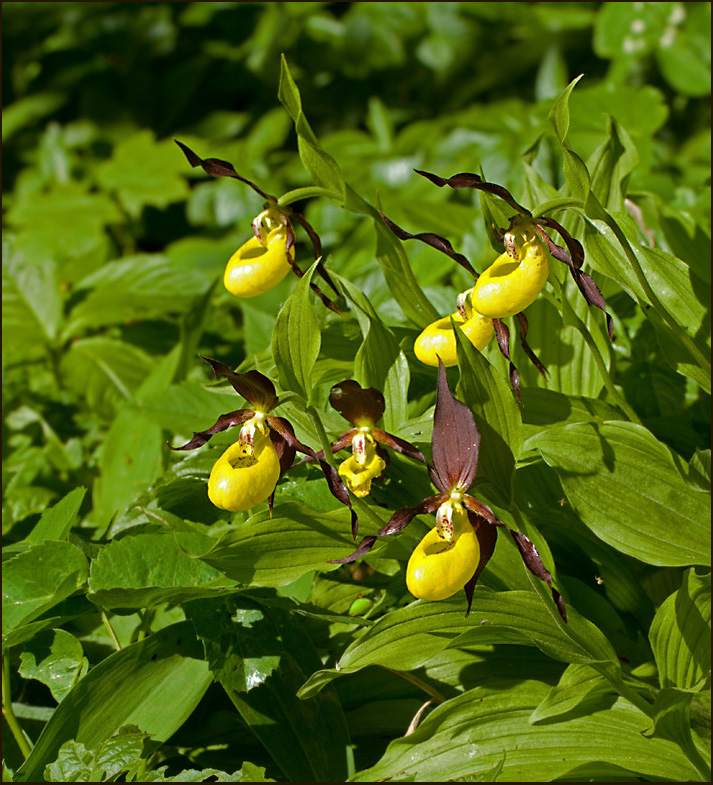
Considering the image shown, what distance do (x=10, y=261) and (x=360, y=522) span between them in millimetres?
1532

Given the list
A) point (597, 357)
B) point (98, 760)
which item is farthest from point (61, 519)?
point (597, 357)

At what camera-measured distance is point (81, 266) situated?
2.41 meters

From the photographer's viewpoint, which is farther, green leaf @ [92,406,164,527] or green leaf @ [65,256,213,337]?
green leaf @ [65,256,213,337]

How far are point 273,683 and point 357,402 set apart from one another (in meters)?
0.43

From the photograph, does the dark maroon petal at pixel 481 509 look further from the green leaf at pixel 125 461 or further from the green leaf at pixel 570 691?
the green leaf at pixel 125 461

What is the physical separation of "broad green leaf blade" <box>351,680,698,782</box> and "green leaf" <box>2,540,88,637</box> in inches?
17.9

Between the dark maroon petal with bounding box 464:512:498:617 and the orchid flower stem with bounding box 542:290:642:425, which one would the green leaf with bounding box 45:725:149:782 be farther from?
the orchid flower stem with bounding box 542:290:642:425

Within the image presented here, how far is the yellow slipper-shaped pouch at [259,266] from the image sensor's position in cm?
99

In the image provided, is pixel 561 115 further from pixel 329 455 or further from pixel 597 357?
pixel 329 455

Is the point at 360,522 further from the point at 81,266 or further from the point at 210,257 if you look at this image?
the point at 210,257

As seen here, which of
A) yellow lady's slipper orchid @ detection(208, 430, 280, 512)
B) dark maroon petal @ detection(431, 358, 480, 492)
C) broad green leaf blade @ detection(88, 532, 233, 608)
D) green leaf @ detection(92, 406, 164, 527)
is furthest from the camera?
green leaf @ detection(92, 406, 164, 527)

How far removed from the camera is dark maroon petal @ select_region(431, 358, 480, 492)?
753 millimetres

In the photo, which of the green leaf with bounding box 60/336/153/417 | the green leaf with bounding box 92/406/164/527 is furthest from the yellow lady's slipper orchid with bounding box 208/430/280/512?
the green leaf with bounding box 60/336/153/417

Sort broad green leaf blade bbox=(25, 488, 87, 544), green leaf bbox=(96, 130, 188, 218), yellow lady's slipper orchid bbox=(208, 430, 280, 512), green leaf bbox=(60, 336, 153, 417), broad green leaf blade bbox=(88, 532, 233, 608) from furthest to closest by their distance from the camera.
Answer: green leaf bbox=(96, 130, 188, 218), green leaf bbox=(60, 336, 153, 417), broad green leaf blade bbox=(25, 488, 87, 544), broad green leaf blade bbox=(88, 532, 233, 608), yellow lady's slipper orchid bbox=(208, 430, 280, 512)
